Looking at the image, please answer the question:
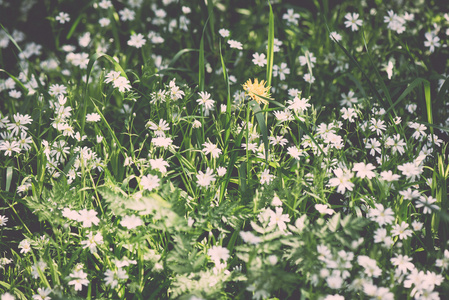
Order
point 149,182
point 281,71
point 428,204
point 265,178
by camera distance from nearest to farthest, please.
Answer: point 428,204 < point 149,182 < point 265,178 < point 281,71

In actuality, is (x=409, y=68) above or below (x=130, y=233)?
above

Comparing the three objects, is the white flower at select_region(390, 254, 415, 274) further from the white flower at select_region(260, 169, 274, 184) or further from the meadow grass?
the white flower at select_region(260, 169, 274, 184)

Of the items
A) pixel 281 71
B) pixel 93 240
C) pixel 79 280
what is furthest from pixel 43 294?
pixel 281 71

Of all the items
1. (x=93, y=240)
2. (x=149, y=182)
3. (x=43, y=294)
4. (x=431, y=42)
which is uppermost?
(x=431, y=42)

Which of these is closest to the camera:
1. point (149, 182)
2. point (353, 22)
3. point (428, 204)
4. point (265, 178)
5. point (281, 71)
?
point (428, 204)

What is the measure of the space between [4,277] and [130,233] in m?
0.65

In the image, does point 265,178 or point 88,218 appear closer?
point 88,218

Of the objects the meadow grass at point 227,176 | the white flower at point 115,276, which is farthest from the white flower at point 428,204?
the white flower at point 115,276

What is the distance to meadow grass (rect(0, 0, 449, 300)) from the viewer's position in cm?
156

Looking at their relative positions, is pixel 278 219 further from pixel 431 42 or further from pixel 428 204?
pixel 431 42

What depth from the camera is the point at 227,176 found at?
6.44ft

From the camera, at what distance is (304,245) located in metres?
1.53

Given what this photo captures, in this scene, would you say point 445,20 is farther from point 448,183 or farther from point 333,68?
point 448,183

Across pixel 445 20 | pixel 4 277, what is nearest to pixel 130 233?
pixel 4 277
